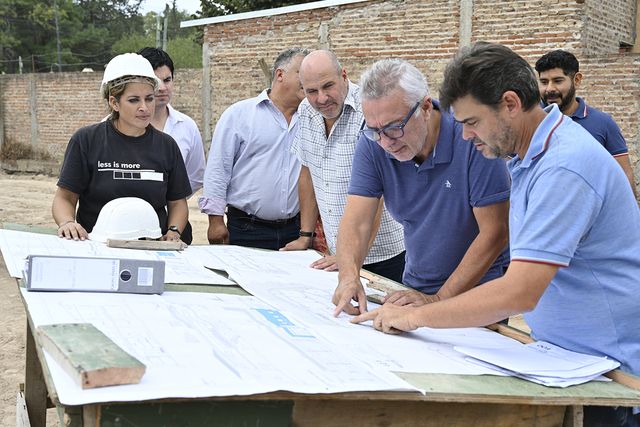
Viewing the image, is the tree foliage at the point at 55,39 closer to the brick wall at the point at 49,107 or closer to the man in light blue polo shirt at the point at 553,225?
the brick wall at the point at 49,107

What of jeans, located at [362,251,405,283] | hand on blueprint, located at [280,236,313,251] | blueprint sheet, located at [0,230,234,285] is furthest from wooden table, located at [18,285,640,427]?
hand on blueprint, located at [280,236,313,251]

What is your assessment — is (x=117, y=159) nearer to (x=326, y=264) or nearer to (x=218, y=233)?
(x=218, y=233)

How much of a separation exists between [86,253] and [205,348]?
4.75 feet

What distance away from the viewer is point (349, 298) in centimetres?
251

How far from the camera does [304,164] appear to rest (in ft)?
12.9

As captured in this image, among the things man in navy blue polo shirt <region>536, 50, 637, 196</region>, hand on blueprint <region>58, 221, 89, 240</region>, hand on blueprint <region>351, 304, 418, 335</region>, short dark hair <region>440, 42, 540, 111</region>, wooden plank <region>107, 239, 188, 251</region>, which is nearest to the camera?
short dark hair <region>440, 42, 540, 111</region>

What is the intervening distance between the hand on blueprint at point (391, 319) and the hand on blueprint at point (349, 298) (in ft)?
0.46

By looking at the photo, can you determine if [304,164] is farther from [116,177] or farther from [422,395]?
[422,395]

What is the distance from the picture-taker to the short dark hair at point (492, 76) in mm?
1937

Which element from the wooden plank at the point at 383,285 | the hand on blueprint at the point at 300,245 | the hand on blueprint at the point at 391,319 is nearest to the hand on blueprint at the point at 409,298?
the hand on blueprint at the point at 391,319

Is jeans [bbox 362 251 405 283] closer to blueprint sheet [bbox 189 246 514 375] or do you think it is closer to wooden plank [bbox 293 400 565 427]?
blueprint sheet [bbox 189 246 514 375]

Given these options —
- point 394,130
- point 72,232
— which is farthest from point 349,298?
point 72,232

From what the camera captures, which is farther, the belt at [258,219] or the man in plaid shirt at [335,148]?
the belt at [258,219]

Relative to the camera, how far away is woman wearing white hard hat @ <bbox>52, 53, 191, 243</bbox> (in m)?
3.55
